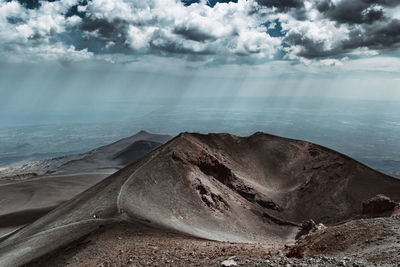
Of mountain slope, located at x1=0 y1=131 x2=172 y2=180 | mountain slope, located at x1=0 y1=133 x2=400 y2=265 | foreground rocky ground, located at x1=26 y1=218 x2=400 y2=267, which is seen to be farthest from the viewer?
mountain slope, located at x1=0 y1=131 x2=172 y2=180

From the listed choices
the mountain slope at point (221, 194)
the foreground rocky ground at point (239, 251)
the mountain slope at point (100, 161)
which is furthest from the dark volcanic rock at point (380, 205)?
the mountain slope at point (100, 161)

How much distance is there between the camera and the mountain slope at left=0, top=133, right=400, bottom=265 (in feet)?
82.4

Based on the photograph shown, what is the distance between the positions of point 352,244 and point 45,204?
6135 cm

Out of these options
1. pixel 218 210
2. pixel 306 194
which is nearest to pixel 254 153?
pixel 306 194

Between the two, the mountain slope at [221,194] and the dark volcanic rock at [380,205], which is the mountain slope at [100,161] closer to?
the mountain slope at [221,194]

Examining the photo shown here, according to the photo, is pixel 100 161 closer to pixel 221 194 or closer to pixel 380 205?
pixel 221 194

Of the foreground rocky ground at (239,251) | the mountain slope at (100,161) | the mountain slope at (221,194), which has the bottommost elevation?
the mountain slope at (100,161)

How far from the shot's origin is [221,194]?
36000 millimetres

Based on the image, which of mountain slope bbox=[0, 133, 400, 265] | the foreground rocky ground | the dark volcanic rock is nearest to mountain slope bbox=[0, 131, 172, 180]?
mountain slope bbox=[0, 133, 400, 265]

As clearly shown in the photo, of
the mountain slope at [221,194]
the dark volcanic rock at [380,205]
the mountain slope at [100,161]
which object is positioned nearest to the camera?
the mountain slope at [221,194]

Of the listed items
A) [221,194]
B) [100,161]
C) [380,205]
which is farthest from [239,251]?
[100,161]

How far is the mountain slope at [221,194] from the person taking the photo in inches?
989

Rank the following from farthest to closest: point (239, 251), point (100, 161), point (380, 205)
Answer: point (100, 161) < point (380, 205) < point (239, 251)

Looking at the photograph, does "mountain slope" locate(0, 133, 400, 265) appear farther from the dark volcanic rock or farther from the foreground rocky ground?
the dark volcanic rock
